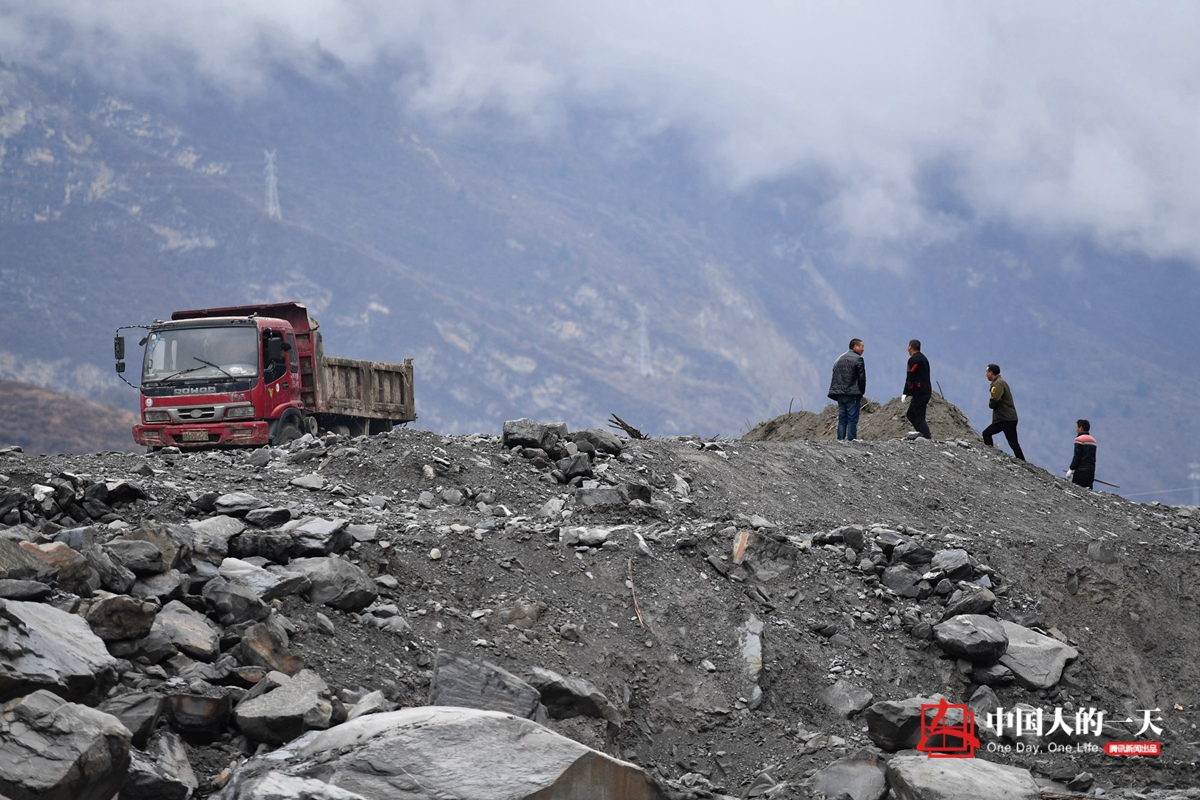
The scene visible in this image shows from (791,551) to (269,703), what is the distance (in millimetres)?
5127

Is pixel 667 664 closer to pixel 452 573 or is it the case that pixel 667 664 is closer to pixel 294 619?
pixel 452 573

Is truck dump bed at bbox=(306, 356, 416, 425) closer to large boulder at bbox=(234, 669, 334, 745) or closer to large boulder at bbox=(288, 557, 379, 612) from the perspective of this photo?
large boulder at bbox=(288, 557, 379, 612)

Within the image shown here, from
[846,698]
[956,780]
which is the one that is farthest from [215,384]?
[956,780]

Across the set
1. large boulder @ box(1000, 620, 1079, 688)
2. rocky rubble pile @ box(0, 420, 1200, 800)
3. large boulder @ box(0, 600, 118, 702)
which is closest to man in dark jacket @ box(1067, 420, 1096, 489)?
rocky rubble pile @ box(0, 420, 1200, 800)

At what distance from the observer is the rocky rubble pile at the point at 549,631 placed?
4.82 m

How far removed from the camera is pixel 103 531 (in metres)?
7.34

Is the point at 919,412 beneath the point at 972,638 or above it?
above

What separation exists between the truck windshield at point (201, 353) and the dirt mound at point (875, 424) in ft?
31.3

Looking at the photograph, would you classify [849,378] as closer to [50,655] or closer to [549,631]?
[549,631]

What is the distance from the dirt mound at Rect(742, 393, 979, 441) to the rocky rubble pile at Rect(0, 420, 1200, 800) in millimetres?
6281

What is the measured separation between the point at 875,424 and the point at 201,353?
11.8 meters

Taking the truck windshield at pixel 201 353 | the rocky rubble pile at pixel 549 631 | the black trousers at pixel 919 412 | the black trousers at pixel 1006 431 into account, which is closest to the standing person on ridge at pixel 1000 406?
the black trousers at pixel 1006 431

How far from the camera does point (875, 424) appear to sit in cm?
1903

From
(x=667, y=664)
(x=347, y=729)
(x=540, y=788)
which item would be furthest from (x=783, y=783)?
(x=347, y=729)
